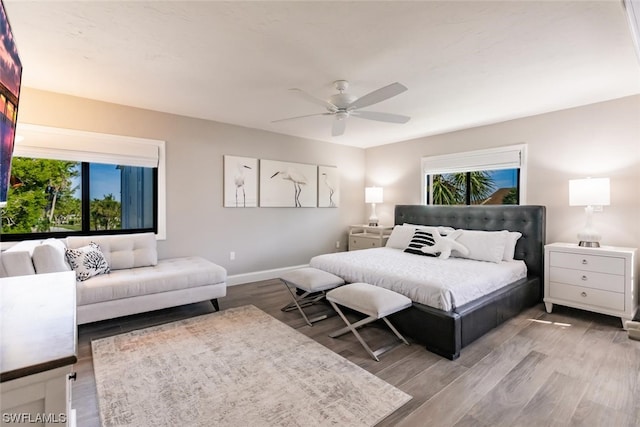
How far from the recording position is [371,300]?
2.43m

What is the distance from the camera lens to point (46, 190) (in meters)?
3.30

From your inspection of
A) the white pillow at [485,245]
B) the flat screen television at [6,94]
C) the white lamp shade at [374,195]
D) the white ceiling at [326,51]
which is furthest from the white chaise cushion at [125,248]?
the white pillow at [485,245]

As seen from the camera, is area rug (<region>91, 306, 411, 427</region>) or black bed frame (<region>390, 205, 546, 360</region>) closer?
area rug (<region>91, 306, 411, 427</region>)

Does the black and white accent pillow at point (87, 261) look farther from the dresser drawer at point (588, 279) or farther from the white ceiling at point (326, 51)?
the dresser drawer at point (588, 279)

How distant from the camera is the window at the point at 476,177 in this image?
4.03 metres

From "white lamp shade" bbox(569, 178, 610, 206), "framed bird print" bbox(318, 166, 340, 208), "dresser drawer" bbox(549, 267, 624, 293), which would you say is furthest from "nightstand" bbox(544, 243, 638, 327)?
"framed bird print" bbox(318, 166, 340, 208)

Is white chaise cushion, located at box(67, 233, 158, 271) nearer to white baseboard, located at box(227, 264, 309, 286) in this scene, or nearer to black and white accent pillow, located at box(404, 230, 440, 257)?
white baseboard, located at box(227, 264, 309, 286)

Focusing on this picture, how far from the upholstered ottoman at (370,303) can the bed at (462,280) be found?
179 mm

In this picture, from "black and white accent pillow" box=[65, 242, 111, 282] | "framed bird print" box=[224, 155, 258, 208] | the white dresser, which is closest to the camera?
the white dresser

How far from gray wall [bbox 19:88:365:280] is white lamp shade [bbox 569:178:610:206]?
3510mm

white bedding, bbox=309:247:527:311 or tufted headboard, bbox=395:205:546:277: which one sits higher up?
tufted headboard, bbox=395:205:546:277

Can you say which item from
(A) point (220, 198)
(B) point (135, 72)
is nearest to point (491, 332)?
(A) point (220, 198)

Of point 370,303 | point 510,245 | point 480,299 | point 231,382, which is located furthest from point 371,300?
point 510,245

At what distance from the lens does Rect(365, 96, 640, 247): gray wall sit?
3170 mm
